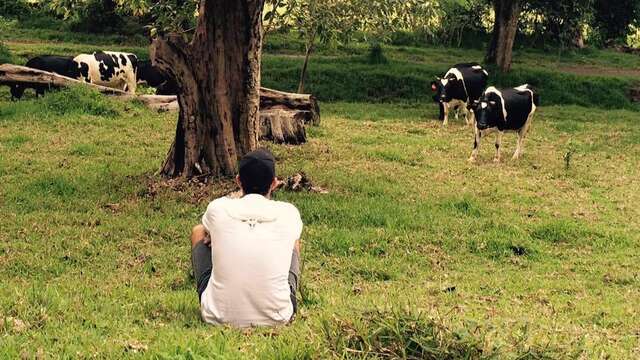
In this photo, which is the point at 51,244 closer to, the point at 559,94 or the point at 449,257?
the point at 449,257

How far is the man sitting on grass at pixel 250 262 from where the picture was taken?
18.4 feet

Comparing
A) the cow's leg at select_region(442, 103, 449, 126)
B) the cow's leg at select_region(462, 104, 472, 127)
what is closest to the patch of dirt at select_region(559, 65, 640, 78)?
the cow's leg at select_region(462, 104, 472, 127)

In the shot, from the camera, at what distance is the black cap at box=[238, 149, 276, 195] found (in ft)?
19.4

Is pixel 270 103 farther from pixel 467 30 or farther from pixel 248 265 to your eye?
pixel 467 30

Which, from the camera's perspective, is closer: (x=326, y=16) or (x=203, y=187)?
(x=203, y=187)

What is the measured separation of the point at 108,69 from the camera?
878 inches

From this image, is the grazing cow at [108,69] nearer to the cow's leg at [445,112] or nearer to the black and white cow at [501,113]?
the cow's leg at [445,112]

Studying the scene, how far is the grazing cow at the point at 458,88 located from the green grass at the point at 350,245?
10.2 feet

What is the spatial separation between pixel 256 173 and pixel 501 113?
37.6ft

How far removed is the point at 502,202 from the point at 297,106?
295 inches

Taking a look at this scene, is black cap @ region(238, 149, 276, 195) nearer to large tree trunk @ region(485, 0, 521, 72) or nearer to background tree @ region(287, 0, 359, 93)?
background tree @ region(287, 0, 359, 93)

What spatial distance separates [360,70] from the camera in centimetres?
2814

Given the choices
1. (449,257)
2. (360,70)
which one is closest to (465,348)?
(449,257)

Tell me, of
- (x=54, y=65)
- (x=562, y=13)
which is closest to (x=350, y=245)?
(x=54, y=65)
